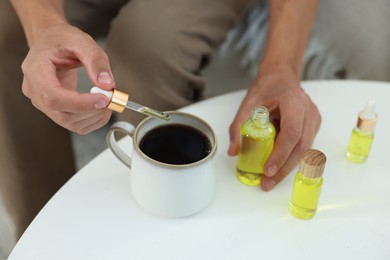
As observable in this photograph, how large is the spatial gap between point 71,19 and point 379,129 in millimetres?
648

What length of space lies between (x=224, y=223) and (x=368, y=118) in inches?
9.5

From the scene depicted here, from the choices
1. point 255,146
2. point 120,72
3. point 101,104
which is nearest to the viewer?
point 101,104

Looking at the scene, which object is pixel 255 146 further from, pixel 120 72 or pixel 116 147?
pixel 120 72

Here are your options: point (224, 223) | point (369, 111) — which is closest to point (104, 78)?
point (224, 223)

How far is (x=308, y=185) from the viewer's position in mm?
646

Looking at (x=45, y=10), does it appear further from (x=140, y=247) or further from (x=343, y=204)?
(x=343, y=204)

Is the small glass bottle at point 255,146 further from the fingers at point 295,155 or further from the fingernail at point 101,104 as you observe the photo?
the fingernail at point 101,104

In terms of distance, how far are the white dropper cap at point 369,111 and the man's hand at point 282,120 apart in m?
0.07

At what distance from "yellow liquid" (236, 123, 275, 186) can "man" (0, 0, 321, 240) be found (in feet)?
0.04

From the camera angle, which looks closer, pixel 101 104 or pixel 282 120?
pixel 101 104

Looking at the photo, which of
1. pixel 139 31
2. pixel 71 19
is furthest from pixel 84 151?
pixel 139 31

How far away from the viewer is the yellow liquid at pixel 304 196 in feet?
2.13

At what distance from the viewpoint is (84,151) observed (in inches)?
54.6

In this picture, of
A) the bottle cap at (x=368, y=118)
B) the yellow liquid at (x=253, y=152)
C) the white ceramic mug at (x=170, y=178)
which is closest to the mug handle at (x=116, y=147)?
the white ceramic mug at (x=170, y=178)
